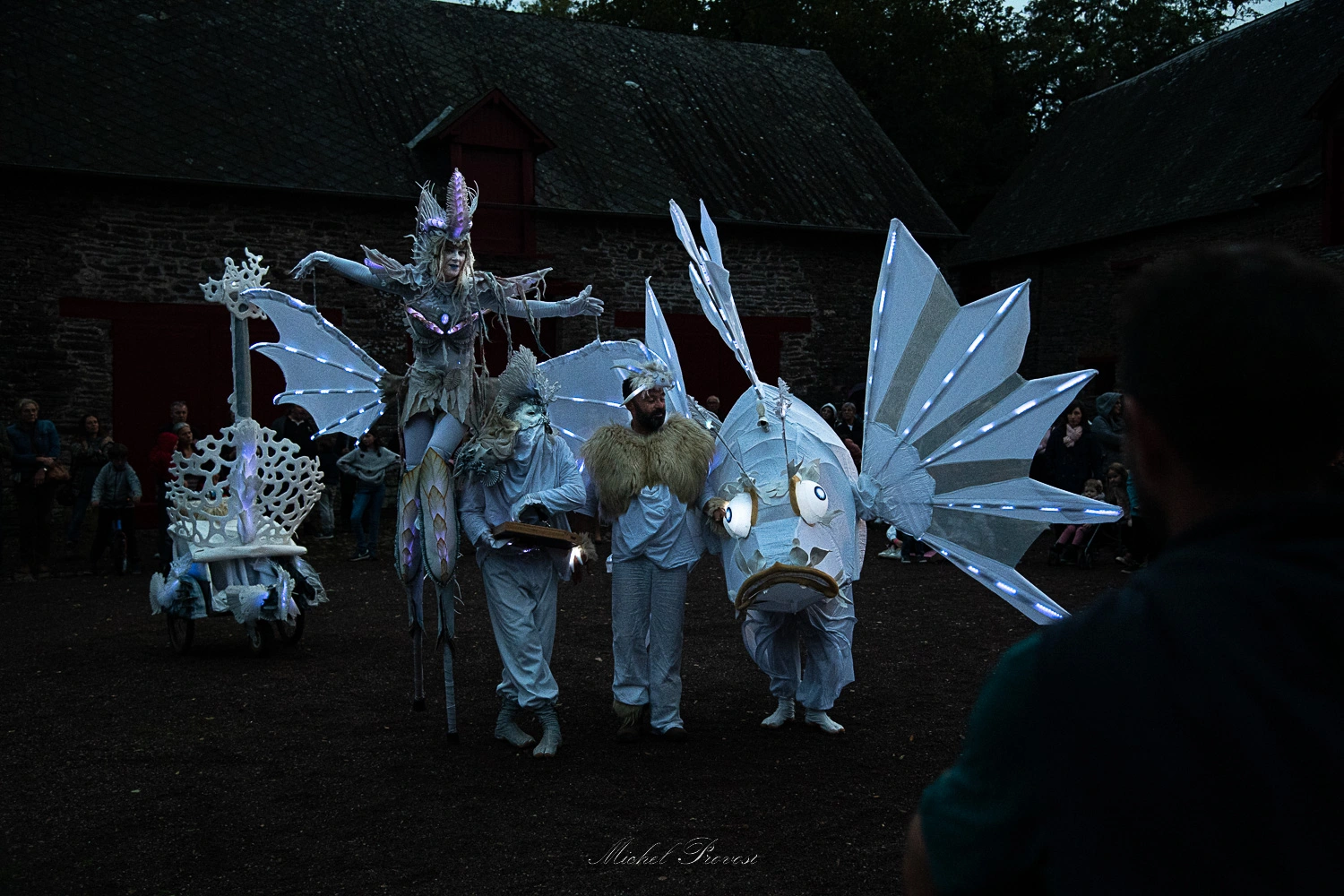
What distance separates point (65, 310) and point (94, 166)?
71.6 inches

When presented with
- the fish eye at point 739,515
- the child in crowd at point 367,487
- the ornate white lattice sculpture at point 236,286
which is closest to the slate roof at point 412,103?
the child in crowd at point 367,487

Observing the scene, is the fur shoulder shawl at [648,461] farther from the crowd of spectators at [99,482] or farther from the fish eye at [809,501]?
the crowd of spectators at [99,482]

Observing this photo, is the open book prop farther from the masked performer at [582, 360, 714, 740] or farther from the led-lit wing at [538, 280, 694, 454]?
the led-lit wing at [538, 280, 694, 454]

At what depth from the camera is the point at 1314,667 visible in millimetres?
1081

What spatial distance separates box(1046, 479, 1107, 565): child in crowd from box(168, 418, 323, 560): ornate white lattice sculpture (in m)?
7.24

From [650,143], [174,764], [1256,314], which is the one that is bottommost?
[174,764]


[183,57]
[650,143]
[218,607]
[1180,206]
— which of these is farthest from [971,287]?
[218,607]

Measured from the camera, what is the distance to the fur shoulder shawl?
19.1ft

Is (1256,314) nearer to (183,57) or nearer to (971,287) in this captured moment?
(183,57)

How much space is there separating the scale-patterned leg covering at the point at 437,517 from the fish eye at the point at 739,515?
4.55 ft

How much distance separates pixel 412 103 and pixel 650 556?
1371 cm

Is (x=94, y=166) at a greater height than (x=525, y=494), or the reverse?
(x=94, y=166)

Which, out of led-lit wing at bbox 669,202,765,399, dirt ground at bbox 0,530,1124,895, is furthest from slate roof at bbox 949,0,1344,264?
led-lit wing at bbox 669,202,765,399

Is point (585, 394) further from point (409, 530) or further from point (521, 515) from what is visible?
point (409, 530)
